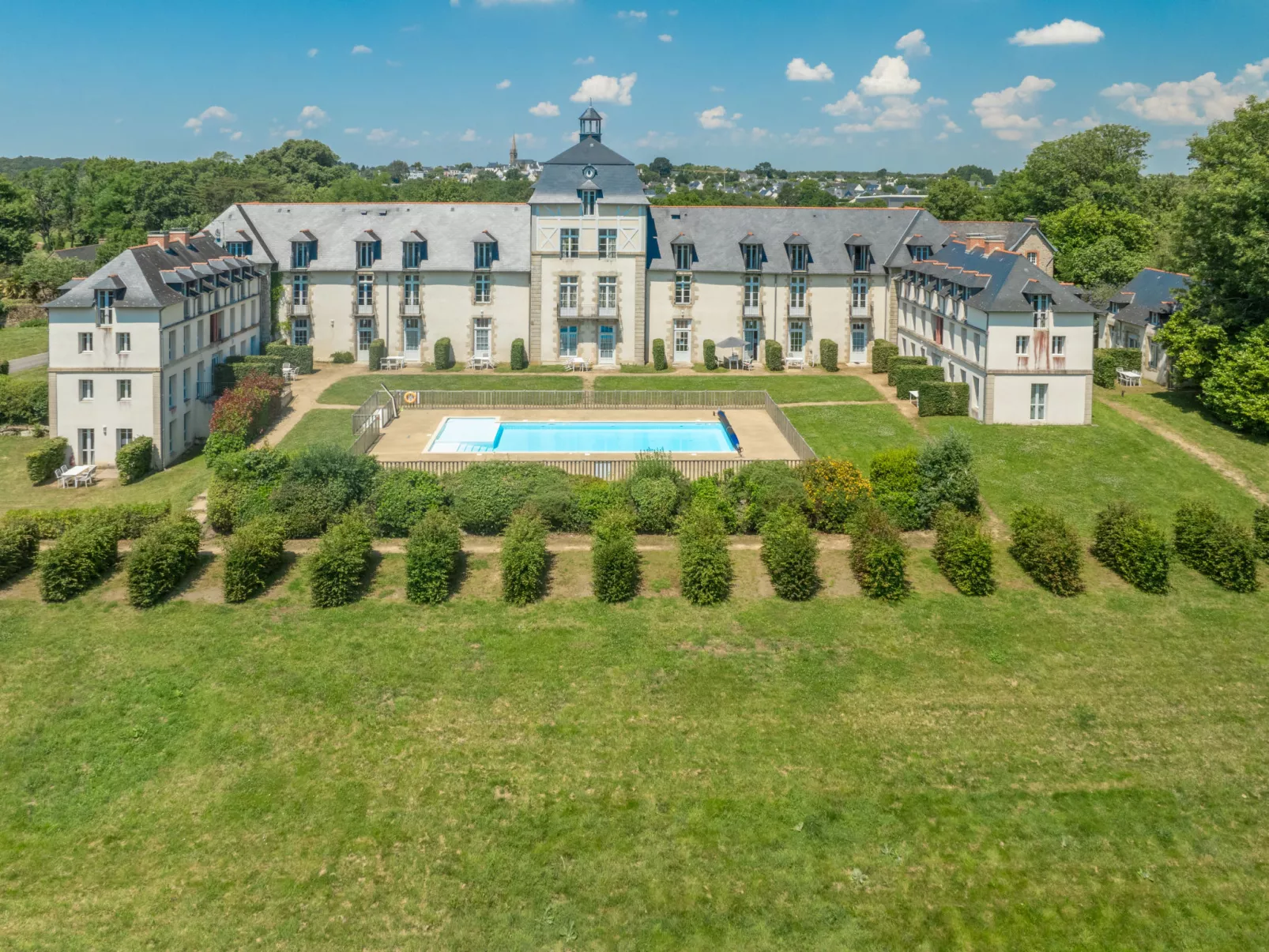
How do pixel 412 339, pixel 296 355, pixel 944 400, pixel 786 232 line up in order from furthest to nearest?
pixel 786 232, pixel 412 339, pixel 296 355, pixel 944 400

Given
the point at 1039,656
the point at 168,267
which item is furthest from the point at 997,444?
the point at 168,267

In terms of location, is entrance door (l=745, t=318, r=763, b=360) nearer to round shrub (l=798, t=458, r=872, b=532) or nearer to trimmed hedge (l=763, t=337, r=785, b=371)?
trimmed hedge (l=763, t=337, r=785, b=371)

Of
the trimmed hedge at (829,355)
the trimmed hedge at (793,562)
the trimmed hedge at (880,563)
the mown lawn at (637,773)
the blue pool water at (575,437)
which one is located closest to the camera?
the mown lawn at (637,773)

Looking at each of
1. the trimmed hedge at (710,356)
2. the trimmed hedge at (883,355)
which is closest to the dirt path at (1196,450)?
the trimmed hedge at (883,355)

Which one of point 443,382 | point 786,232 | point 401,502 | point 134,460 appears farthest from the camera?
point 786,232

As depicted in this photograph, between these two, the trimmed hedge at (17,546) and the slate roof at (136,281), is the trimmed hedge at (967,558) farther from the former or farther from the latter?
the slate roof at (136,281)

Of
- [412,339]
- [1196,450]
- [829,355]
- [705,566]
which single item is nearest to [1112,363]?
[1196,450]

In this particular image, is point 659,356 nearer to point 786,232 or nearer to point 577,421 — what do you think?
point 786,232
